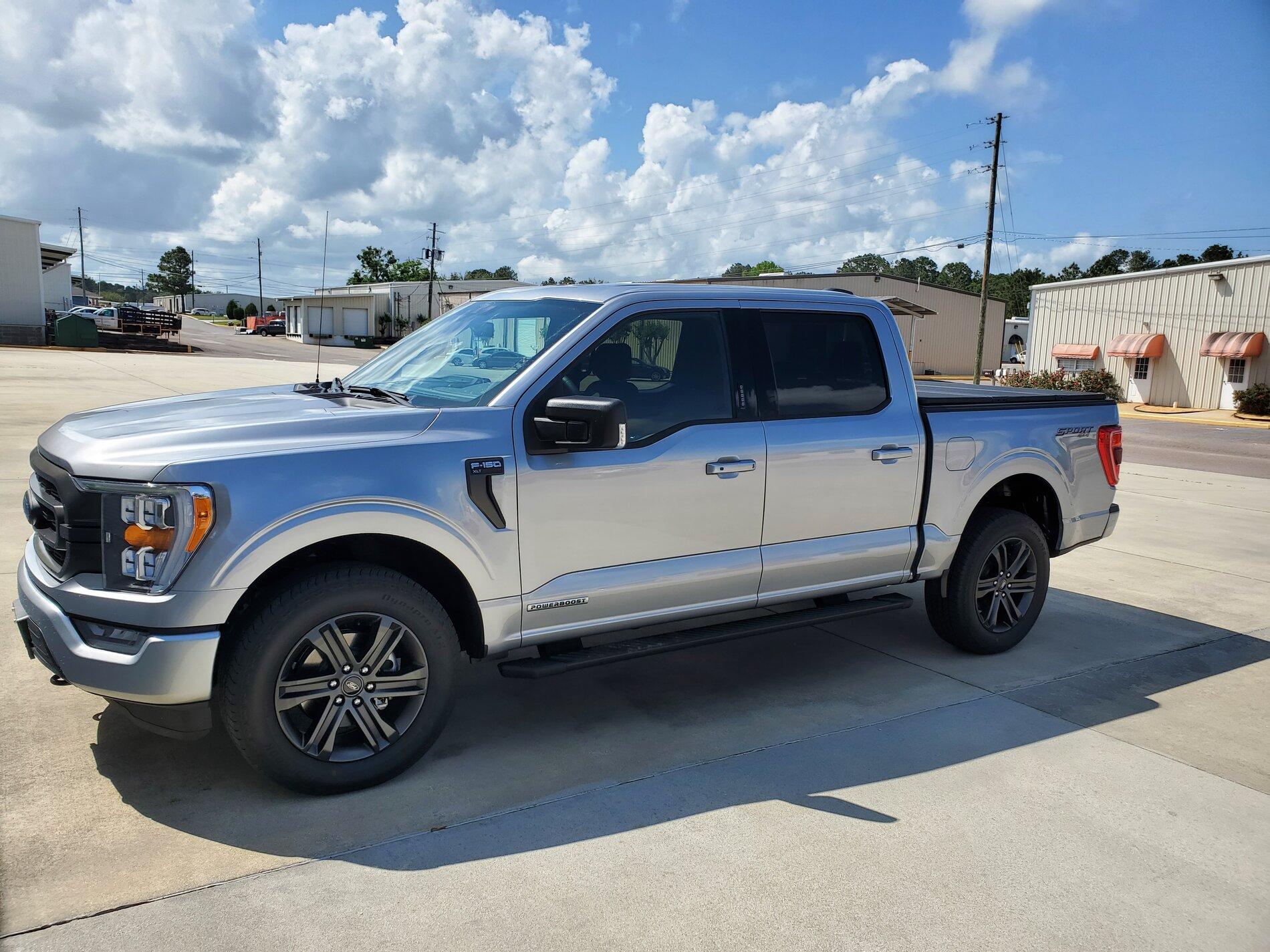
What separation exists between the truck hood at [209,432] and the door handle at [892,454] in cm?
226

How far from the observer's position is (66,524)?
3316 millimetres

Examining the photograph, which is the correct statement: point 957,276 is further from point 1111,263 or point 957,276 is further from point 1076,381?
point 1076,381

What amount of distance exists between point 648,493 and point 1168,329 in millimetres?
37173

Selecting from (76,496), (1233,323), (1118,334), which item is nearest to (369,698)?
(76,496)

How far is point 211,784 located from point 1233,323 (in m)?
37.3

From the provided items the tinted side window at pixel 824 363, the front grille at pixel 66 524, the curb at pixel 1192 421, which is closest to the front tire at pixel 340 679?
the front grille at pixel 66 524

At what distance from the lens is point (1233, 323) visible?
32531mm

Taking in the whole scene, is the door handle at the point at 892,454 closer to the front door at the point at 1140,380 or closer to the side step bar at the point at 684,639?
the side step bar at the point at 684,639

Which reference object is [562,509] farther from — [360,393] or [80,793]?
[80,793]

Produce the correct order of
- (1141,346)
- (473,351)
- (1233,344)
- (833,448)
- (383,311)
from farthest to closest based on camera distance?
1. (383,311)
2. (1141,346)
3. (1233,344)
4. (833,448)
5. (473,351)

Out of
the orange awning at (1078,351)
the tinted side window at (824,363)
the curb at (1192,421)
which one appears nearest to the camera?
the tinted side window at (824,363)

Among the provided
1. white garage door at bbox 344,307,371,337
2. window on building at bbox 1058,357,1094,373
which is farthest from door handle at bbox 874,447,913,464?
white garage door at bbox 344,307,371,337

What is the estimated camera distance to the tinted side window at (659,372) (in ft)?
13.1

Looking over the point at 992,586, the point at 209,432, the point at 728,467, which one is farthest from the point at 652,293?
the point at 992,586
